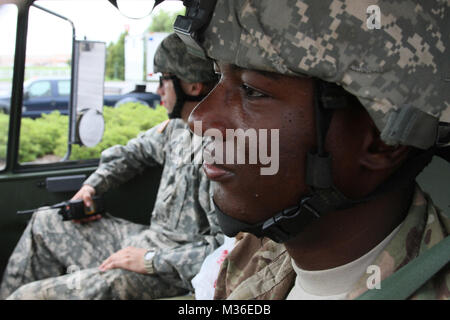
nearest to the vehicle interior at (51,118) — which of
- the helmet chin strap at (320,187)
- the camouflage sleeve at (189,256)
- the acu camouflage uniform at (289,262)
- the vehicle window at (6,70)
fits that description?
the vehicle window at (6,70)

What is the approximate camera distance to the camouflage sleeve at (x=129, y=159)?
3355mm

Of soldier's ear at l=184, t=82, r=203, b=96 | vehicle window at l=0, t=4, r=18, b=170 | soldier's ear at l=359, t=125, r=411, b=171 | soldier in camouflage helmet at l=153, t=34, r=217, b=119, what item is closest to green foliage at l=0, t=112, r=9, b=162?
vehicle window at l=0, t=4, r=18, b=170

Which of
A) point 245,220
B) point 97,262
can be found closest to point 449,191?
point 245,220

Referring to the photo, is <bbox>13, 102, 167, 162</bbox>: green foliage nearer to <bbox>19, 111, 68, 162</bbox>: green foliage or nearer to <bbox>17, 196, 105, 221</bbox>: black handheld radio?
<bbox>19, 111, 68, 162</bbox>: green foliage

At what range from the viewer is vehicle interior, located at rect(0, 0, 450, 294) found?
120 inches

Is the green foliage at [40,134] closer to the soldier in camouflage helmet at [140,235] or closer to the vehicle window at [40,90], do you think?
the vehicle window at [40,90]

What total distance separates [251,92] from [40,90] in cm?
267

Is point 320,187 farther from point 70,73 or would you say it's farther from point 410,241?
point 70,73

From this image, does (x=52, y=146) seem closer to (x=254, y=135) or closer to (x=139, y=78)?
(x=139, y=78)

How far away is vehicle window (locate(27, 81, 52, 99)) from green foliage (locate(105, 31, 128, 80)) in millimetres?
423

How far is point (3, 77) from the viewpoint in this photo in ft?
10.2

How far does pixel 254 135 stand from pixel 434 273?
0.48 meters

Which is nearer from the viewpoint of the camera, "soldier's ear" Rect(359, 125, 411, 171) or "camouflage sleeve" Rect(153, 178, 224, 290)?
"soldier's ear" Rect(359, 125, 411, 171)

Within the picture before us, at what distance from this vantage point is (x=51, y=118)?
354 cm
